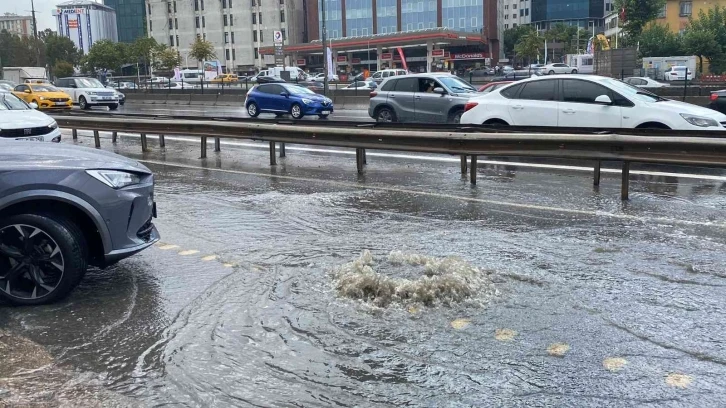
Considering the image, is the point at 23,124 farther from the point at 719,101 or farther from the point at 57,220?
the point at 719,101

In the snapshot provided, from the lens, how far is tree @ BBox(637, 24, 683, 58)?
231ft

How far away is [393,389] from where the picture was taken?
13.0 feet

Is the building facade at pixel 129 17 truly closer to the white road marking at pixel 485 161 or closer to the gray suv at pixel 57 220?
the white road marking at pixel 485 161

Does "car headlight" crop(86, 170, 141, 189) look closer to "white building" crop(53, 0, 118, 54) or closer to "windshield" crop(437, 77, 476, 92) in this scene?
"windshield" crop(437, 77, 476, 92)

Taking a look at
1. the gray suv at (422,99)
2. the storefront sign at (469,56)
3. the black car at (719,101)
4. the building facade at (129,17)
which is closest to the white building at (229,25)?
the storefront sign at (469,56)

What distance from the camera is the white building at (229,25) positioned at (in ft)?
404

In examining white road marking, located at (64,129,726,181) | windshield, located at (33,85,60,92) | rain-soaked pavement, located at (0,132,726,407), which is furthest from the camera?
windshield, located at (33,85,60,92)

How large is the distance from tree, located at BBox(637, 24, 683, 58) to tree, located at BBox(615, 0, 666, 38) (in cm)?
619

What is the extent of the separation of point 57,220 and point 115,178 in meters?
0.56

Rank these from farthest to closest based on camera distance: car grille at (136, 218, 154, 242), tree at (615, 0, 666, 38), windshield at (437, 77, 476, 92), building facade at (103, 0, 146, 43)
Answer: building facade at (103, 0, 146, 43), tree at (615, 0, 666, 38), windshield at (437, 77, 476, 92), car grille at (136, 218, 154, 242)

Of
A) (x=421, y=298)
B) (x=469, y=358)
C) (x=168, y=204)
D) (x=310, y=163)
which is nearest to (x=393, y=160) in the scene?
(x=310, y=163)

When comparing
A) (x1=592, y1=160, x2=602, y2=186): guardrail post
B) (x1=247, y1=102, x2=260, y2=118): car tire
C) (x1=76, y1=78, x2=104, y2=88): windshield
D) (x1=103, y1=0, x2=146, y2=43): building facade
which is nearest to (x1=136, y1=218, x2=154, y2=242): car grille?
(x1=592, y1=160, x2=602, y2=186): guardrail post

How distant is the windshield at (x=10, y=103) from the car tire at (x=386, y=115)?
9028 mm

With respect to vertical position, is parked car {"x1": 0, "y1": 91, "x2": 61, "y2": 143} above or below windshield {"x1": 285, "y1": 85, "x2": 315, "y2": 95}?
below
